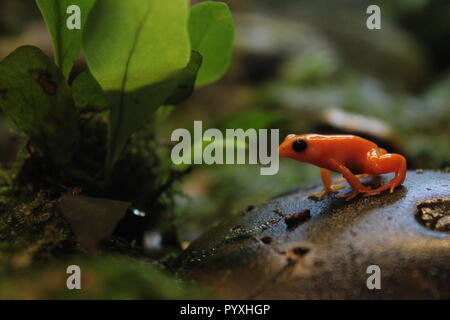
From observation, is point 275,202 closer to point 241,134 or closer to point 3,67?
point 241,134

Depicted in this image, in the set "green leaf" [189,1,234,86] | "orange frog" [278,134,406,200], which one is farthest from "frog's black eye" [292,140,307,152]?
"green leaf" [189,1,234,86]

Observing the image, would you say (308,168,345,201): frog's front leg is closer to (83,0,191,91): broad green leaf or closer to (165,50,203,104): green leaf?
(165,50,203,104): green leaf

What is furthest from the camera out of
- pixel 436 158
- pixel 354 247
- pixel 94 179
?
pixel 436 158

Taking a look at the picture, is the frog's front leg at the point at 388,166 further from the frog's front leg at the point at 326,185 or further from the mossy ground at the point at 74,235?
the mossy ground at the point at 74,235

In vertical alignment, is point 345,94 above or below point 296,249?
above

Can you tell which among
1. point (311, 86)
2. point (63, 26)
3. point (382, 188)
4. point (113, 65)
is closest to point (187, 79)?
point (113, 65)

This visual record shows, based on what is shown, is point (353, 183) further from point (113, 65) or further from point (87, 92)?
point (87, 92)
